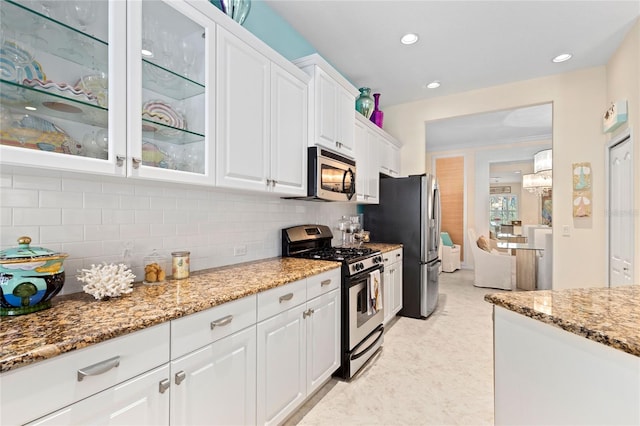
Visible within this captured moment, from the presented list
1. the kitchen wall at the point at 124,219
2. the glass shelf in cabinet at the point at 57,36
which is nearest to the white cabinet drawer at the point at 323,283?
the kitchen wall at the point at 124,219

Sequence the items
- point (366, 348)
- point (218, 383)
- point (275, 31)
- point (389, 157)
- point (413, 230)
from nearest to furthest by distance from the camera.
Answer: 1. point (218, 383)
2. point (366, 348)
3. point (275, 31)
4. point (413, 230)
5. point (389, 157)

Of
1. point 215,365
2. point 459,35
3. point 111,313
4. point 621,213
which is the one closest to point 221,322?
point 215,365

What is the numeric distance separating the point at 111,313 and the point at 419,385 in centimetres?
211

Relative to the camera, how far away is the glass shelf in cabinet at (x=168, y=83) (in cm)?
139

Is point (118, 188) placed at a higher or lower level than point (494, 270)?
higher

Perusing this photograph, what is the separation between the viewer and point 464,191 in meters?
6.93

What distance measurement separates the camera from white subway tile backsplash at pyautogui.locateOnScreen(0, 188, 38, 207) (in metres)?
1.19

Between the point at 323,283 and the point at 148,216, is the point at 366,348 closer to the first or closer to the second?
the point at 323,283

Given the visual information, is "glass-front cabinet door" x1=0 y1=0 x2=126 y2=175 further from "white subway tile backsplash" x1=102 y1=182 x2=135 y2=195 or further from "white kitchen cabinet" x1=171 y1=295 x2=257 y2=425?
"white kitchen cabinet" x1=171 y1=295 x2=257 y2=425

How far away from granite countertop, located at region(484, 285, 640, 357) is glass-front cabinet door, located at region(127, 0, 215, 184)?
5.11 ft

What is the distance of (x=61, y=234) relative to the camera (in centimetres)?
133

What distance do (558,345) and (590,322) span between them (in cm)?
12

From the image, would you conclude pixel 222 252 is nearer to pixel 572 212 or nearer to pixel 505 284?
pixel 572 212

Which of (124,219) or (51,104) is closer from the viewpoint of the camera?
(51,104)
